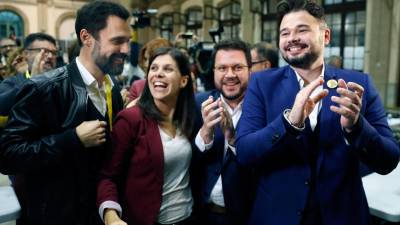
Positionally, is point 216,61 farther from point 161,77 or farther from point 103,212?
point 103,212

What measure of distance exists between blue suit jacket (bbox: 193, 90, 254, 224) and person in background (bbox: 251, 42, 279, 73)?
1105 mm

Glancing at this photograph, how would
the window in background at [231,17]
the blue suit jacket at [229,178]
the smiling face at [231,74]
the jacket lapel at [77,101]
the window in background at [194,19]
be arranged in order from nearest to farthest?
the jacket lapel at [77,101], the blue suit jacket at [229,178], the smiling face at [231,74], the window in background at [231,17], the window in background at [194,19]

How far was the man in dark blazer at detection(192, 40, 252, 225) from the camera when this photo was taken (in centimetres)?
144

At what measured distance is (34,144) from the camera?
1.18 m

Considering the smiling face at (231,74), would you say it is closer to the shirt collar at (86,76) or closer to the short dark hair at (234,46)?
the short dark hair at (234,46)

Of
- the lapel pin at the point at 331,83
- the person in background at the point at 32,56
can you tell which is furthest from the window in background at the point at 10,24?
the lapel pin at the point at 331,83

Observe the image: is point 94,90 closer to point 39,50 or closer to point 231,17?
point 39,50

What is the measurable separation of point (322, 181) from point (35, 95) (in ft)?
3.27

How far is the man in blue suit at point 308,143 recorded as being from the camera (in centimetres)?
114

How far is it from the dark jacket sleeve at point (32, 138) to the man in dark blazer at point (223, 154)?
1.67 ft

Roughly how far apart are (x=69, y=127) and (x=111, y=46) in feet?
1.12

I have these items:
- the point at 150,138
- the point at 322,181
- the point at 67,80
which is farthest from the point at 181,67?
the point at 322,181

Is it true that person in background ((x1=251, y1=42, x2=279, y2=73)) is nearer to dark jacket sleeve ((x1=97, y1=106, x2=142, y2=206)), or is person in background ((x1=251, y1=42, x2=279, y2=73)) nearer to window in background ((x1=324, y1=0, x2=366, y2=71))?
dark jacket sleeve ((x1=97, y1=106, x2=142, y2=206))

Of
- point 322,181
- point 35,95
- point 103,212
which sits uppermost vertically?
point 35,95
